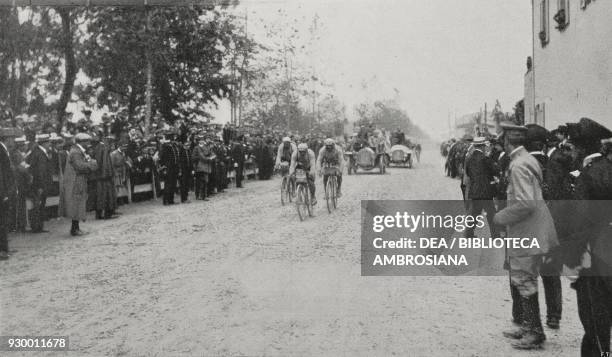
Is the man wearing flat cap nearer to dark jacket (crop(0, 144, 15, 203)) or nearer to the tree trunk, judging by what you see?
dark jacket (crop(0, 144, 15, 203))

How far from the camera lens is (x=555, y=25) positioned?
17.8 m

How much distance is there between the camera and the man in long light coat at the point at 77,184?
11977 millimetres

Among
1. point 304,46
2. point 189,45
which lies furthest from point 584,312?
point 304,46

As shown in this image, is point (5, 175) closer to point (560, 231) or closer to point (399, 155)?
point (560, 231)

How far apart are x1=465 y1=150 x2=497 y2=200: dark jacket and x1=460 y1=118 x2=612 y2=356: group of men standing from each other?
2.42m

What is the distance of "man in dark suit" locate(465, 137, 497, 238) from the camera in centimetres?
939

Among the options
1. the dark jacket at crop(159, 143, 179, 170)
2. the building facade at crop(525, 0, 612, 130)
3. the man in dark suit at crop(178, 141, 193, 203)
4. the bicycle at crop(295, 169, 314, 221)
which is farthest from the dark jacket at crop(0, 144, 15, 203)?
the building facade at crop(525, 0, 612, 130)

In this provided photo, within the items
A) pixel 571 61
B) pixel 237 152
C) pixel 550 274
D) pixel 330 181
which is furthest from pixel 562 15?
pixel 237 152

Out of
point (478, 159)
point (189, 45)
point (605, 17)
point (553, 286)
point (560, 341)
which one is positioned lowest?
point (560, 341)

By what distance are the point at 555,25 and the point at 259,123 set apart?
2682 cm

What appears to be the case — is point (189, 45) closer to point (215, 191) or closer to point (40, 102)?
point (215, 191)

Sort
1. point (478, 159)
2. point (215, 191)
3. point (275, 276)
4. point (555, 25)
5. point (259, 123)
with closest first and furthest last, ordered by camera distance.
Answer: point (275, 276), point (478, 159), point (555, 25), point (215, 191), point (259, 123)

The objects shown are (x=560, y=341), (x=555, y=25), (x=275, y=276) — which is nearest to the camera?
(x=560, y=341)

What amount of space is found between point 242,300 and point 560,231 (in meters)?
3.22
